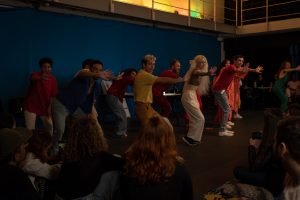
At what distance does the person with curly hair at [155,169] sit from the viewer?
187 cm

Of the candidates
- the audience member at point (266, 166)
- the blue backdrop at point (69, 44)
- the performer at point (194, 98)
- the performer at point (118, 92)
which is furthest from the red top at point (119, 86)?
the audience member at point (266, 166)

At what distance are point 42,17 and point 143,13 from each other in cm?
262

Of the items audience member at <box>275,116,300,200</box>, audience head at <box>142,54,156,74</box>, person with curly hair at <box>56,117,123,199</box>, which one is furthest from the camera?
audience head at <box>142,54,156,74</box>

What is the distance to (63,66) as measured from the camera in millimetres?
8047

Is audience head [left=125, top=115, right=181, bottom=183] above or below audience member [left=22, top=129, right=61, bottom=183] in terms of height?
above

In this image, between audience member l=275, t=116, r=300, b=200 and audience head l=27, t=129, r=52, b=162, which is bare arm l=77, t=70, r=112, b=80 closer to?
audience head l=27, t=129, r=52, b=162

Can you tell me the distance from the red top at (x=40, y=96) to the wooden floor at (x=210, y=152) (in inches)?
44.6

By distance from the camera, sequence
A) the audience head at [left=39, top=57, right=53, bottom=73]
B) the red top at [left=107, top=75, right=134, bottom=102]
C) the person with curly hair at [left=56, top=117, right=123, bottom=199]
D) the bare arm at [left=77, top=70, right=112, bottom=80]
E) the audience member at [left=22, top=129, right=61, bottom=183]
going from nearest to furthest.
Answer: the person with curly hair at [left=56, top=117, right=123, bottom=199] → the audience member at [left=22, top=129, right=61, bottom=183] → the bare arm at [left=77, top=70, right=112, bottom=80] → the audience head at [left=39, top=57, right=53, bottom=73] → the red top at [left=107, top=75, right=134, bottom=102]

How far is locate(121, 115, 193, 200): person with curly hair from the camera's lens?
187 cm

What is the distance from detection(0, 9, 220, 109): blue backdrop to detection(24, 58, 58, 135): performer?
1.85 m

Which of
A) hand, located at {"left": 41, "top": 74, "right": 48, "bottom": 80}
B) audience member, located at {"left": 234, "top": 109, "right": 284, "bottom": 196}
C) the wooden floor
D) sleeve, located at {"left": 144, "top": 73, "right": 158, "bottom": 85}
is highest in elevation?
hand, located at {"left": 41, "top": 74, "right": 48, "bottom": 80}

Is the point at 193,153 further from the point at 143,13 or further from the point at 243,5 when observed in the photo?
the point at 243,5

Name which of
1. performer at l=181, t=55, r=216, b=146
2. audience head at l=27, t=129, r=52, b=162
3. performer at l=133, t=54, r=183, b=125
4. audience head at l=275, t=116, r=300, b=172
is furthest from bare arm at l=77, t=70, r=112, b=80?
audience head at l=275, t=116, r=300, b=172

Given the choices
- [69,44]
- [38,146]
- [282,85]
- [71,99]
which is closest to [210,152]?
[71,99]
